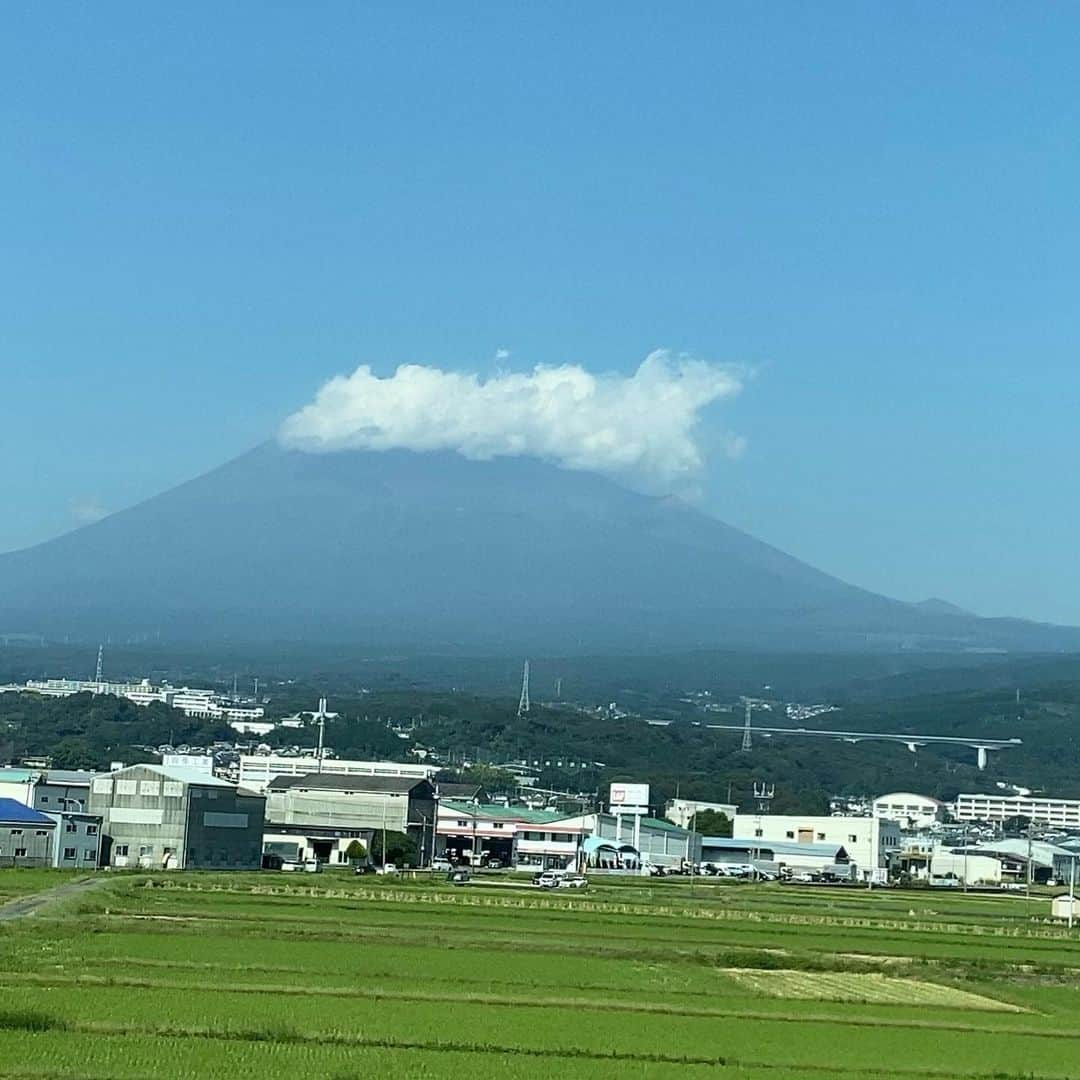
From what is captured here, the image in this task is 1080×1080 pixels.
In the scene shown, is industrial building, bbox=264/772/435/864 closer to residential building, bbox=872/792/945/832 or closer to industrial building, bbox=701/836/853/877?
industrial building, bbox=701/836/853/877

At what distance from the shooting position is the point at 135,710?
4043 inches

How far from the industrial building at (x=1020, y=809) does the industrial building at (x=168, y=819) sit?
62601 millimetres

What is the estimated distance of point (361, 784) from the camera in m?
58.1

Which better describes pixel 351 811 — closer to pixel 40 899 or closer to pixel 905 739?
pixel 40 899

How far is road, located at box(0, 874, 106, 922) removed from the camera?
25188 mm

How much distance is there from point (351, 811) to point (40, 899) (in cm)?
2880

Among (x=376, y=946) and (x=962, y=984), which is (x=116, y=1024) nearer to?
(x=376, y=946)

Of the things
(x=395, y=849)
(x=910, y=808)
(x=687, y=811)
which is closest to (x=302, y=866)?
(x=395, y=849)

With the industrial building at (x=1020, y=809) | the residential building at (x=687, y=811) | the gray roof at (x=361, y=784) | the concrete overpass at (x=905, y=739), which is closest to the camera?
the gray roof at (x=361, y=784)

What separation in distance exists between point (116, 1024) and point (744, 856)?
49710mm

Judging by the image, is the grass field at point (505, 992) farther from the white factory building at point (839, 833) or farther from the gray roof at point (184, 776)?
the white factory building at point (839, 833)

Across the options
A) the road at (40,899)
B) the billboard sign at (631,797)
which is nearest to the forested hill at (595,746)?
the billboard sign at (631,797)

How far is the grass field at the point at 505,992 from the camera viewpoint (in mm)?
14422

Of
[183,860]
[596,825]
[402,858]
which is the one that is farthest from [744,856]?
[183,860]
